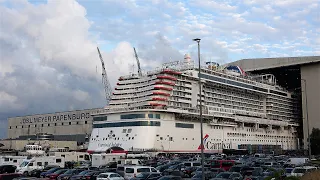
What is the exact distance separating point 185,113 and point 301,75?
50.2 m

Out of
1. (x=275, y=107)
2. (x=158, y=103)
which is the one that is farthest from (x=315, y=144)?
(x=158, y=103)

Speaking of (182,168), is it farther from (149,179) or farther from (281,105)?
(281,105)

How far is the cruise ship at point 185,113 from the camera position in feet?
238

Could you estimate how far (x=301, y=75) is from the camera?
371ft

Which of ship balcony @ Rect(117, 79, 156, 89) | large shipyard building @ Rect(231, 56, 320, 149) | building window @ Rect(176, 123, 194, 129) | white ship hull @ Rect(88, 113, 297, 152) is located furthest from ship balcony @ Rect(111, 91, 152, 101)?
large shipyard building @ Rect(231, 56, 320, 149)

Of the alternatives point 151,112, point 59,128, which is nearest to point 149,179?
point 151,112

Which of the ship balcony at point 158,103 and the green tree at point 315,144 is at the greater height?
the ship balcony at point 158,103

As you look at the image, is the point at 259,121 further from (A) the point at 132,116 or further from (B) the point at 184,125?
(A) the point at 132,116

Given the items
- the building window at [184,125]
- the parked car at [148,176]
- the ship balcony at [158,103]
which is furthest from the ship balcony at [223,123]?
the parked car at [148,176]

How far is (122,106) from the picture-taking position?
263 feet

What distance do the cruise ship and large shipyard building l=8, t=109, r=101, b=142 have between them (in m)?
38.4

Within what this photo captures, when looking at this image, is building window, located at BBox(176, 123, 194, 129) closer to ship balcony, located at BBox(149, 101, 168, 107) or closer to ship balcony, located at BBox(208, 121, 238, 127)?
ship balcony, located at BBox(149, 101, 168, 107)

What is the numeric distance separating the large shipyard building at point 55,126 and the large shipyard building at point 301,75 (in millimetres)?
50968

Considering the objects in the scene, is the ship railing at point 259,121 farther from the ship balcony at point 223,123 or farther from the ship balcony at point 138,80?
the ship balcony at point 138,80
